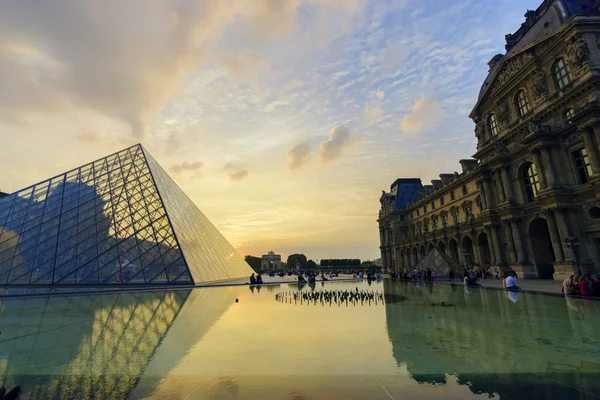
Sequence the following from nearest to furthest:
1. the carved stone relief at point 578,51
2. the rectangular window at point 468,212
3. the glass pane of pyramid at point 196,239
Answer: the carved stone relief at point 578,51
the glass pane of pyramid at point 196,239
the rectangular window at point 468,212

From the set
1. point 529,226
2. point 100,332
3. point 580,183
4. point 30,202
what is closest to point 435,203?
point 529,226

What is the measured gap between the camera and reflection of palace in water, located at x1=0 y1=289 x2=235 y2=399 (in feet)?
15.0

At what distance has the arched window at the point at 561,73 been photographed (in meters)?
25.2

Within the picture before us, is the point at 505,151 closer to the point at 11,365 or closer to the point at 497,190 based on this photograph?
the point at 497,190

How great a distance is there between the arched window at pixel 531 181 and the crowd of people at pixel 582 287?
16.7 m

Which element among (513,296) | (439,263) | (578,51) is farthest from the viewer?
(439,263)

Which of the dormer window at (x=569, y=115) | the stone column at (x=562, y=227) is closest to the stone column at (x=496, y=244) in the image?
the stone column at (x=562, y=227)

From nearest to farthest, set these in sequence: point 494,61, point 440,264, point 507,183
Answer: point 507,183 < point 440,264 < point 494,61

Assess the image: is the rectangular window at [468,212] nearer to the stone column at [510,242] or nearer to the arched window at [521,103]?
the stone column at [510,242]

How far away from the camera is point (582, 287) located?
13.3 meters

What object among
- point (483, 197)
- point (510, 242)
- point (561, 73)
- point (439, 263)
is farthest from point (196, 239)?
point (561, 73)

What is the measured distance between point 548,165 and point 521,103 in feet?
29.5

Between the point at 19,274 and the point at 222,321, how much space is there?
2829cm

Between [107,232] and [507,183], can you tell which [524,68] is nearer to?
[507,183]
